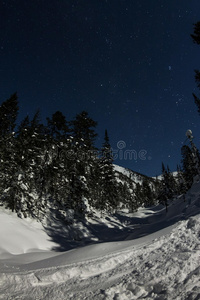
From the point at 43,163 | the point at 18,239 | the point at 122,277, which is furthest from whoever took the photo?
the point at 43,163

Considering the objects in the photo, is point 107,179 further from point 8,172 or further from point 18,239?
point 18,239

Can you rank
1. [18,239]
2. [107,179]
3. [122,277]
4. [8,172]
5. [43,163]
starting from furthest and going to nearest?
[107,179] < [43,163] < [8,172] < [18,239] < [122,277]

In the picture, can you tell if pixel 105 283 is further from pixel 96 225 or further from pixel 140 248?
pixel 96 225

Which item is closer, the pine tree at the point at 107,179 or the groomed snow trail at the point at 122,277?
the groomed snow trail at the point at 122,277

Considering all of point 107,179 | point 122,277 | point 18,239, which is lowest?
point 18,239

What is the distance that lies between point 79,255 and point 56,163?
14.7 m

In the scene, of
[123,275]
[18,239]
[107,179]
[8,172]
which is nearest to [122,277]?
[123,275]

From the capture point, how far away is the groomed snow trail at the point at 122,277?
2885mm

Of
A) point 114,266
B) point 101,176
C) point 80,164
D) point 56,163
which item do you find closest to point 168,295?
point 114,266

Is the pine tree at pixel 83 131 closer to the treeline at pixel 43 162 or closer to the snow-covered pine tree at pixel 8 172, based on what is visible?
the treeline at pixel 43 162

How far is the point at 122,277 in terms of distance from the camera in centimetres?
350

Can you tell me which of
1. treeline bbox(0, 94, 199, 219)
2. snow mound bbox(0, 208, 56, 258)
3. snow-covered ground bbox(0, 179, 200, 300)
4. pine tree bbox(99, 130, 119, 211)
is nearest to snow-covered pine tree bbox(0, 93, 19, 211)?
treeline bbox(0, 94, 199, 219)

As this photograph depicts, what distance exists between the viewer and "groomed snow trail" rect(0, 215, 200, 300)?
2.88 metres

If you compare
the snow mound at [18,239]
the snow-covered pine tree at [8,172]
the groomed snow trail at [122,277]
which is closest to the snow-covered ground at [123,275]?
the groomed snow trail at [122,277]
